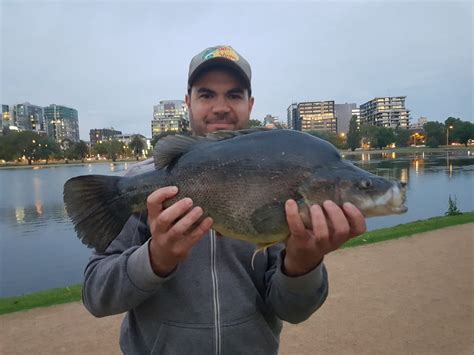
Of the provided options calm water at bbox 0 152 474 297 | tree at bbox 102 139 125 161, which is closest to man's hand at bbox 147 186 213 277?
calm water at bbox 0 152 474 297

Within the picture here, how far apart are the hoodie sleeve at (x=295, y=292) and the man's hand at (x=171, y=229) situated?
59cm

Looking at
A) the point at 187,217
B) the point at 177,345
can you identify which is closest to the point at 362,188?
the point at 187,217

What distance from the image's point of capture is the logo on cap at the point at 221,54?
2938 mm

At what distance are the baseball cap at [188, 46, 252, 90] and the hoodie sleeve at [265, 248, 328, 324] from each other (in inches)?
54.3

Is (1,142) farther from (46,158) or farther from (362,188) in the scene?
(362,188)

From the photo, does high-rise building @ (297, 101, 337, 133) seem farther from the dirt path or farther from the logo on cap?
the logo on cap

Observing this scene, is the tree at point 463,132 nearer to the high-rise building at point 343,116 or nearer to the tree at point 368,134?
the tree at point 368,134

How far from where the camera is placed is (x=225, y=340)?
239cm

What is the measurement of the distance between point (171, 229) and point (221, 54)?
57.8 inches

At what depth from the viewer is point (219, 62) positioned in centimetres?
294

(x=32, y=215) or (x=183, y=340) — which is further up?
(x=183, y=340)

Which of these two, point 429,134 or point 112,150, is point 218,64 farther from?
point 112,150

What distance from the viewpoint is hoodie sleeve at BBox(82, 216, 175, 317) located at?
7.31 feet

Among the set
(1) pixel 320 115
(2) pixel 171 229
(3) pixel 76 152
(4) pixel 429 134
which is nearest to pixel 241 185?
(2) pixel 171 229
